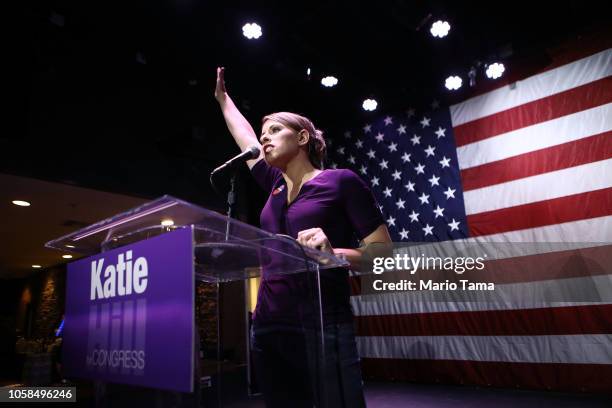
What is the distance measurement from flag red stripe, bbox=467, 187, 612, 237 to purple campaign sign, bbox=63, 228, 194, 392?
14.3 ft

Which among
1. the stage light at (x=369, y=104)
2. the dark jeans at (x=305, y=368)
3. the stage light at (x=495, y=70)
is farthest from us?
the stage light at (x=369, y=104)

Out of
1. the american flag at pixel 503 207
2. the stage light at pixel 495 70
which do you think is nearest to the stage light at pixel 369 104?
the american flag at pixel 503 207

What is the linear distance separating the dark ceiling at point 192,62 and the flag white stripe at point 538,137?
0.75 m

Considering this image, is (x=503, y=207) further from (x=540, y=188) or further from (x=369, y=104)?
(x=369, y=104)

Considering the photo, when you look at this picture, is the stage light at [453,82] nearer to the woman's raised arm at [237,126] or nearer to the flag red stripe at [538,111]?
the flag red stripe at [538,111]

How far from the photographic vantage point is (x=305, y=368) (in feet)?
2.94

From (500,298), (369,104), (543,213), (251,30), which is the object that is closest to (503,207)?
(543,213)

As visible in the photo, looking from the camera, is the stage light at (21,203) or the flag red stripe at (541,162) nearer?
the flag red stripe at (541,162)

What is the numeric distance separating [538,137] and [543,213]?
0.82 metres

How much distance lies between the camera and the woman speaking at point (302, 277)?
2.99 ft

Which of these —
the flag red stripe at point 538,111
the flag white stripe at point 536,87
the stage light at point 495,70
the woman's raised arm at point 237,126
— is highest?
the stage light at point 495,70

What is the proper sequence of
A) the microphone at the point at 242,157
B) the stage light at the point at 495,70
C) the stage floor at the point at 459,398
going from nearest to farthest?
the microphone at the point at 242,157
the stage floor at the point at 459,398
the stage light at the point at 495,70

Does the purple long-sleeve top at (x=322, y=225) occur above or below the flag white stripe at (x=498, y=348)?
above

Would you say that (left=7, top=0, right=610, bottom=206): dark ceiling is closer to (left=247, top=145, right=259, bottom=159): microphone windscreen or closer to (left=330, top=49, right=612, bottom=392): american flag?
(left=330, top=49, right=612, bottom=392): american flag
